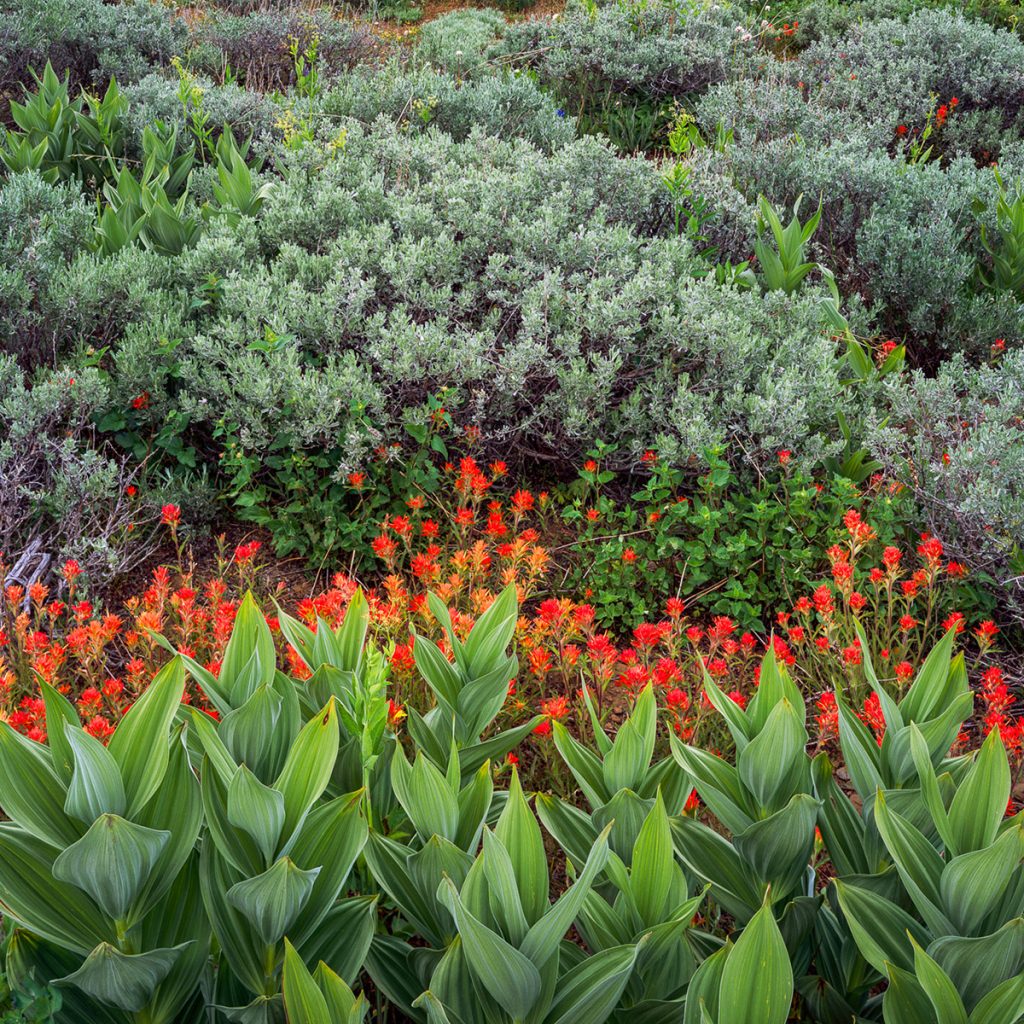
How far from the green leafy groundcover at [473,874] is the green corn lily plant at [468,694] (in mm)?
170

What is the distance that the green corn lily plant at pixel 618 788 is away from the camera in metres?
1.72

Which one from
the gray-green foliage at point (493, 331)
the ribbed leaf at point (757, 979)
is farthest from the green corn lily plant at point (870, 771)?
the gray-green foliage at point (493, 331)

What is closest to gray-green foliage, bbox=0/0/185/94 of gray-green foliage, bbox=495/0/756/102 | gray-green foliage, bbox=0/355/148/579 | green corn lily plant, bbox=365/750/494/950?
gray-green foliage, bbox=495/0/756/102

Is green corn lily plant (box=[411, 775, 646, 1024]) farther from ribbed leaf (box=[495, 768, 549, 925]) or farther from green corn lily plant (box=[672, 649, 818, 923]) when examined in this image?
green corn lily plant (box=[672, 649, 818, 923])

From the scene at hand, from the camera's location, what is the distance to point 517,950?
4.42 ft

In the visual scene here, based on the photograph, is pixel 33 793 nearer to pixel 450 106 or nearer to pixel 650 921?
pixel 650 921

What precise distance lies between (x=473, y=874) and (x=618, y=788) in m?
0.49

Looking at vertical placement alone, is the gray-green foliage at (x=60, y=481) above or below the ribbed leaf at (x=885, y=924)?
below

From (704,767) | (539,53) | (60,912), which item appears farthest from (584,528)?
(539,53)

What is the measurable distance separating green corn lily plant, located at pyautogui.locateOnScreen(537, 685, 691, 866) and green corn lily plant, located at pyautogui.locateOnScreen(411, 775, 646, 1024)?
25cm

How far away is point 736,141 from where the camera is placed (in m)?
7.42

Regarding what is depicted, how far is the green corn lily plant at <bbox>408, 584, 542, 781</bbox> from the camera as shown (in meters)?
2.03

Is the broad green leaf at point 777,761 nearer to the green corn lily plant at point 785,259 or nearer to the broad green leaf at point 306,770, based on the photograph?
the broad green leaf at point 306,770

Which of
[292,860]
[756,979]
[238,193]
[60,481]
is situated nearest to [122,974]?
[292,860]
